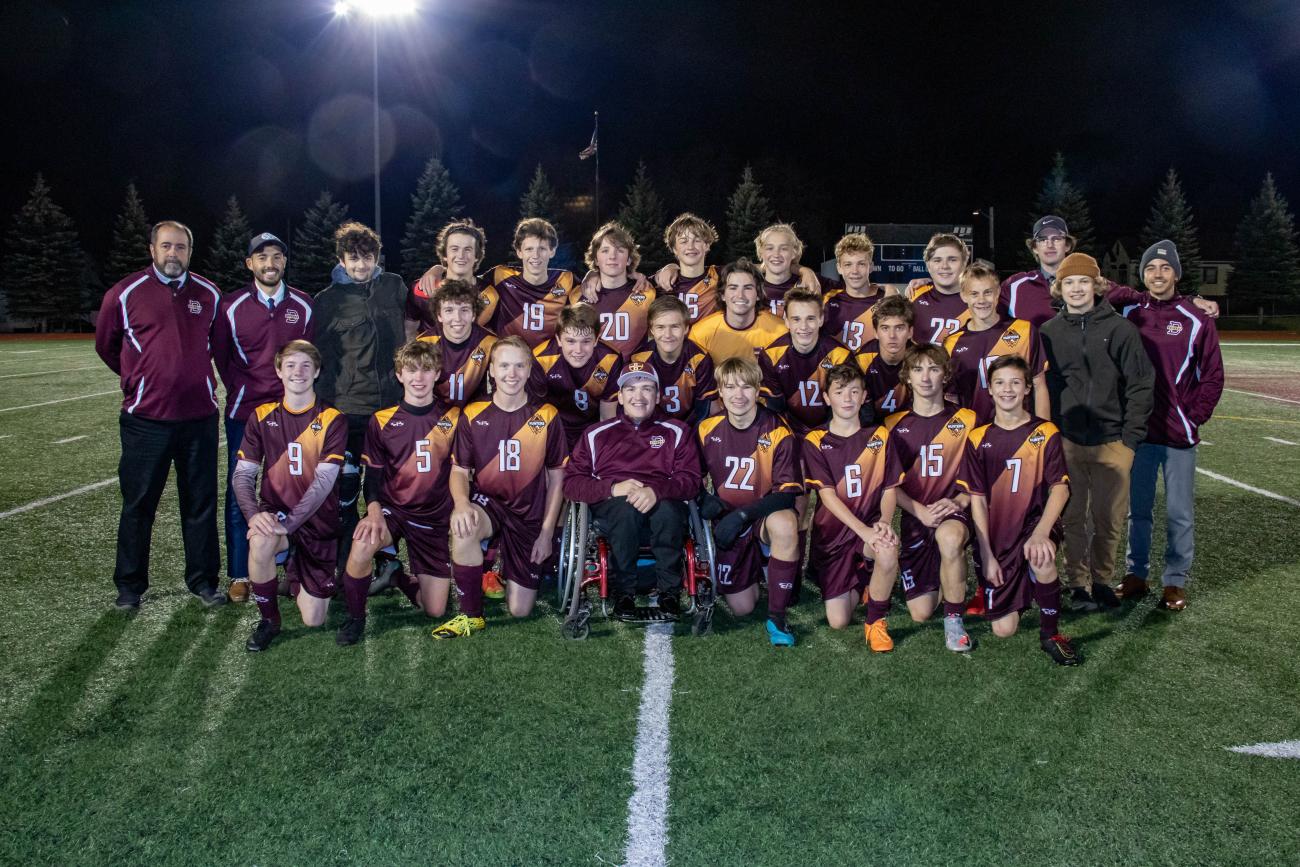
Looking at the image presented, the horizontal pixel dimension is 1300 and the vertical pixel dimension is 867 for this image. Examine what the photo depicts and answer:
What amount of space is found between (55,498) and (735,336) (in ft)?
19.0

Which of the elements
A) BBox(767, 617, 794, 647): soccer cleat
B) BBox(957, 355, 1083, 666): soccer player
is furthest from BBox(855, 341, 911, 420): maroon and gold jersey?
BBox(767, 617, 794, 647): soccer cleat

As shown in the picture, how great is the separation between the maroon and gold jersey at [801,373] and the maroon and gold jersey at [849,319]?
295mm

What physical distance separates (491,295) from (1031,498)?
322 centimetres

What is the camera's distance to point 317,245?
1786 inches

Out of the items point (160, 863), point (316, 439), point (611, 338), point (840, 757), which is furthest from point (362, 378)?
point (840, 757)

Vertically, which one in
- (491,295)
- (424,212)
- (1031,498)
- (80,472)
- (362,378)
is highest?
(424,212)

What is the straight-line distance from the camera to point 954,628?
4.16 m

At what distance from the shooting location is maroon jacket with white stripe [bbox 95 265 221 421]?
185 inches

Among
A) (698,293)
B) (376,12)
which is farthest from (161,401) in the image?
(376,12)

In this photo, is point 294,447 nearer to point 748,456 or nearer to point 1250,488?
point 748,456

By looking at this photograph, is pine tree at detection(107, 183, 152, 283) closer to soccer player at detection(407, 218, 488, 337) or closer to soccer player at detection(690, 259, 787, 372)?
soccer player at detection(407, 218, 488, 337)

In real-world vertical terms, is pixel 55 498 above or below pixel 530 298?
below

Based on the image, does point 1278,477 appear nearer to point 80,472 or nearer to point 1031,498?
point 1031,498

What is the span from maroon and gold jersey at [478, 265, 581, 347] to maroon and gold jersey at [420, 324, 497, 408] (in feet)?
1.30
